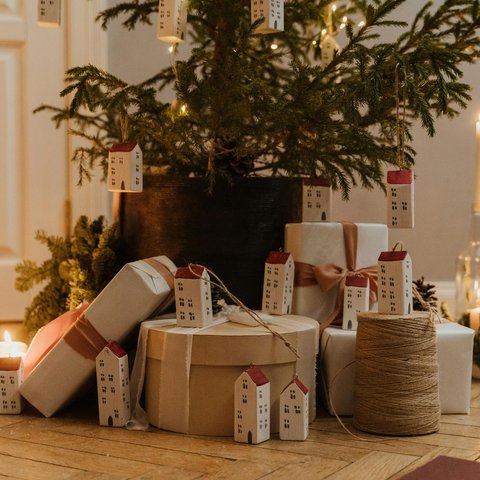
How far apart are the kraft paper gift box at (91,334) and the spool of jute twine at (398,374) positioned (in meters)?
0.45

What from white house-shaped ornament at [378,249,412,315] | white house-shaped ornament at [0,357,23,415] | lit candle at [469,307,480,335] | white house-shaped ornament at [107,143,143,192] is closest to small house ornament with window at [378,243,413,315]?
white house-shaped ornament at [378,249,412,315]

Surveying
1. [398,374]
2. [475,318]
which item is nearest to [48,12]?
[398,374]

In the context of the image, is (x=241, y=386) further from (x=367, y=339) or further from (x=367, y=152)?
(x=367, y=152)

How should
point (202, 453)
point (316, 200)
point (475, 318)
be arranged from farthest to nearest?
point (475, 318) < point (316, 200) < point (202, 453)

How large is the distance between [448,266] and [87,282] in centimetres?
146

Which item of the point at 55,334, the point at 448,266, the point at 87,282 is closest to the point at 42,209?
the point at 87,282

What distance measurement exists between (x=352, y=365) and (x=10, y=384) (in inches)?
28.5

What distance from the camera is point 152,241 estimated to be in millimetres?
1998

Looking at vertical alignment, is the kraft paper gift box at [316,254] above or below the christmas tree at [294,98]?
below

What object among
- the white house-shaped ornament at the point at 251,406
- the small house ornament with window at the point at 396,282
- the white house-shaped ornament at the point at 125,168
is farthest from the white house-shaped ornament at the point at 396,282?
the white house-shaped ornament at the point at 125,168

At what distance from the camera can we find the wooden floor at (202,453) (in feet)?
4.45

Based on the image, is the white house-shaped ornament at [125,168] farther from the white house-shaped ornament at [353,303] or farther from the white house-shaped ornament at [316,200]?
the white house-shaped ornament at [353,303]

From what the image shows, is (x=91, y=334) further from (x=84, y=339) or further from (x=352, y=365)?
(x=352, y=365)

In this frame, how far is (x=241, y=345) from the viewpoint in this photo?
158 cm
